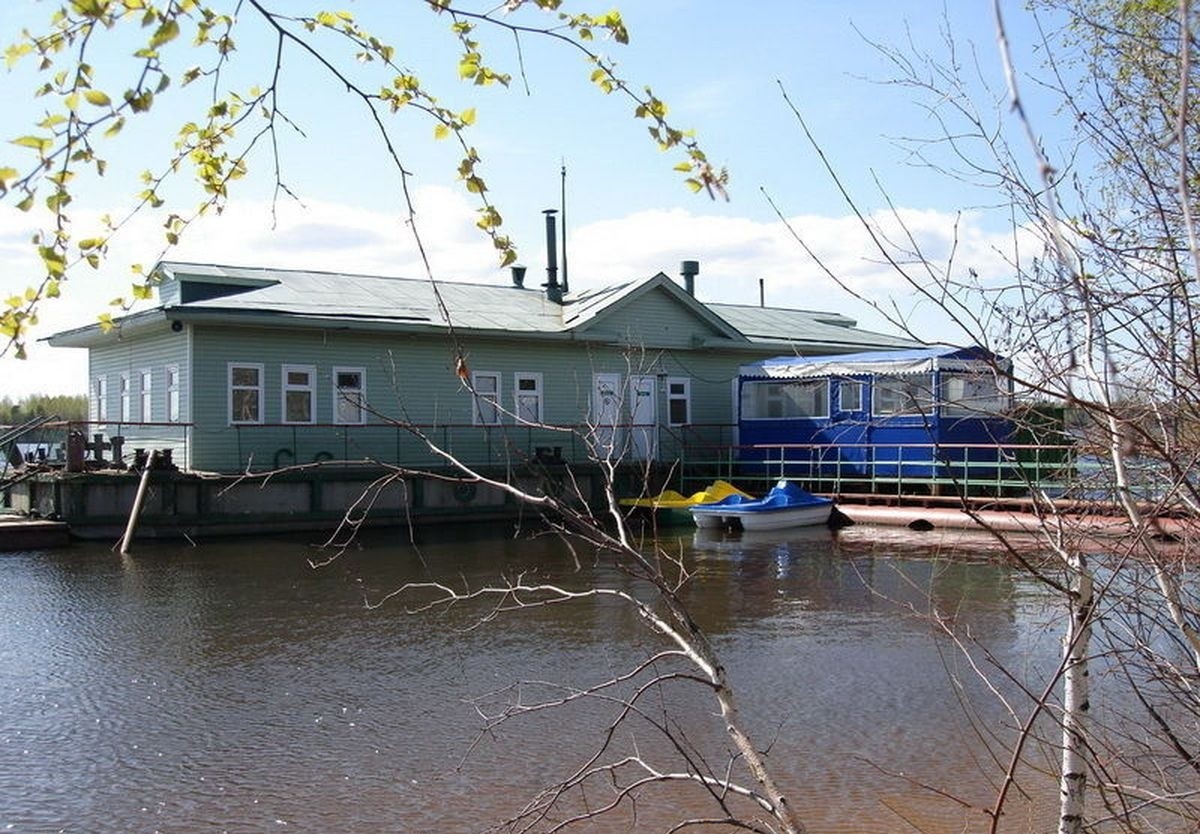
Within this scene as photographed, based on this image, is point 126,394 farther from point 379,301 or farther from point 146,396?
point 379,301

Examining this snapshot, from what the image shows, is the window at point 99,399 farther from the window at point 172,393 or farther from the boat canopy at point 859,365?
the boat canopy at point 859,365

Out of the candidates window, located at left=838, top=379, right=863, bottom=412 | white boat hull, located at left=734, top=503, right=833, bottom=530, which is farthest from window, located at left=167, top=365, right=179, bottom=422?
window, located at left=838, top=379, right=863, bottom=412

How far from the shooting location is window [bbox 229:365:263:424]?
22891 millimetres

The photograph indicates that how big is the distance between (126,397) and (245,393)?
4.20 m

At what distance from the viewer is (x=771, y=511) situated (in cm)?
2253

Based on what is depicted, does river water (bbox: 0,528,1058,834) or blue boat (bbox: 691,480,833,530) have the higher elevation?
blue boat (bbox: 691,480,833,530)

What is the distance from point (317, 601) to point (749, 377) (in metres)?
15.6

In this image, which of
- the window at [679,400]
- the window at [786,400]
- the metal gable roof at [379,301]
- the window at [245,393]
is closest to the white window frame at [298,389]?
the window at [245,393]

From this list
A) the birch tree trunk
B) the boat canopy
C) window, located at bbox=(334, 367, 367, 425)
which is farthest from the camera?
window, located at bbox=(334, 367, 367, 425)

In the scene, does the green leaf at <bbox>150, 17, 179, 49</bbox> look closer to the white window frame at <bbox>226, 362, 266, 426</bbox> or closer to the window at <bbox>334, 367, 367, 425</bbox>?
the white window frame at <bbox>226, 362, 266, 426</bbox>

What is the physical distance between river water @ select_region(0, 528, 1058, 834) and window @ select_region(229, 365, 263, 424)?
6.48 m

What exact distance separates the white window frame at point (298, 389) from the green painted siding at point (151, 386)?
5.99 ft

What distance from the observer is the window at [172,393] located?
23125mm

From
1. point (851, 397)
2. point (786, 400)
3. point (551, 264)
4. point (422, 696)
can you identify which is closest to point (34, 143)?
point (422, 696)
